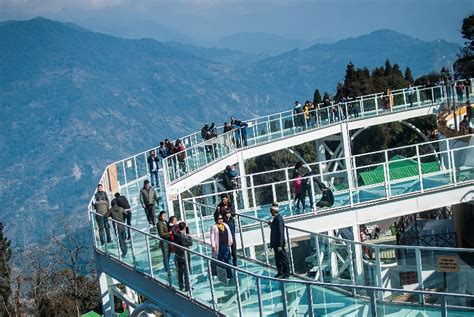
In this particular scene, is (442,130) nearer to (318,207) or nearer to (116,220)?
(318,207)

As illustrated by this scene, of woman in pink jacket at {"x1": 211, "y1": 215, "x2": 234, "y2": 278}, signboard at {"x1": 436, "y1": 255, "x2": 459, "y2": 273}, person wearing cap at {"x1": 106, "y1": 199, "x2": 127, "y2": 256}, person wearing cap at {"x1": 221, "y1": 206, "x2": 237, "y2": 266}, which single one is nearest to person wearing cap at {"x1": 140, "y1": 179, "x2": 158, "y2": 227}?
person wearing cap at {"x1": 106, "y1": 199, "x2": 127, "y2": 256}

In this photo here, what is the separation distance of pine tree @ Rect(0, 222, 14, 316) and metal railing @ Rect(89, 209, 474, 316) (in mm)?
37322

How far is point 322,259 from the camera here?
47.8 ft

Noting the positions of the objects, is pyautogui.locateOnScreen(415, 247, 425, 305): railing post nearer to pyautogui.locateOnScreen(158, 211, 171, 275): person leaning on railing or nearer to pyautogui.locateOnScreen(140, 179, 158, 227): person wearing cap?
pyautogui.locateOnScreen(158, 211, 171, 275): person leaning on railing

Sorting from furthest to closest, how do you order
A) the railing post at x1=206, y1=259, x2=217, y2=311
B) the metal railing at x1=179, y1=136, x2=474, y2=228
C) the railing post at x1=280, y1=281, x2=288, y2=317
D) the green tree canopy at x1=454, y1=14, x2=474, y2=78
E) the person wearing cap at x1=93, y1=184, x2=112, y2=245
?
the green tree canopy at x1=454, y1=14, x2=474, y2=78
the metal railing at x1=179, y1=136, x2=474, y2=228
the person wearing cap at x1=93, y1=184, x2=112, y2=245
the railing post at x1=206, y1=259, x2=217, y2=311
the railing post at x1=280, y1=281, x2=288, y2=317

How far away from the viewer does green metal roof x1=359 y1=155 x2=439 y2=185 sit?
23344mm

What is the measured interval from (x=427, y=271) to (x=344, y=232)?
53.4 feet

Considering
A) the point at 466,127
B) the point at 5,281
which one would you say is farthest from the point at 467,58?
the point at 466,127

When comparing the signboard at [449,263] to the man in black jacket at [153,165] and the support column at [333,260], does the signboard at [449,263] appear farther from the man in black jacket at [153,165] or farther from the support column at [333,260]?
the man in black jacket at [153,165]

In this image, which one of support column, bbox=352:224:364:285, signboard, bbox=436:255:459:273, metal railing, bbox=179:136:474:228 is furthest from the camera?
metal railing, bbox=179:136:474:228

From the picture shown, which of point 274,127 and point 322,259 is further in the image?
point 274,127

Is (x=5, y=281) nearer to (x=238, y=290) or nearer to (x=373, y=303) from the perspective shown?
(x=238, y=290)

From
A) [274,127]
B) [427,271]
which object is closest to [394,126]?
[274,127]

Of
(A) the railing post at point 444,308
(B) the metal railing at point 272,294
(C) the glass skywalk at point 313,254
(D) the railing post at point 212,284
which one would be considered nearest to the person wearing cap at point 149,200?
(C) the glass skywalk at point 313,254
